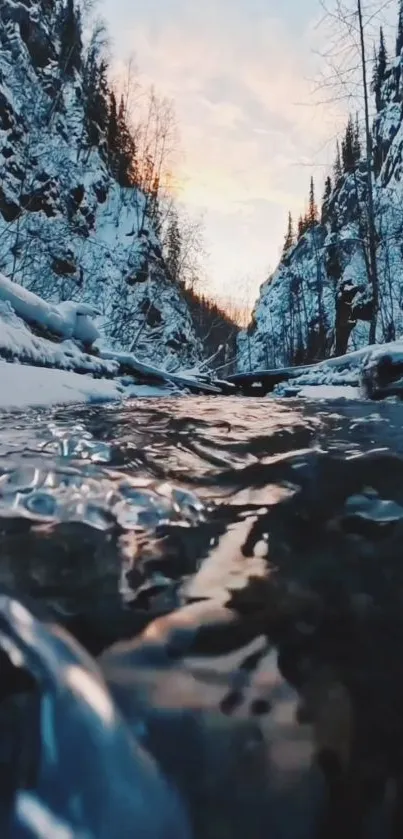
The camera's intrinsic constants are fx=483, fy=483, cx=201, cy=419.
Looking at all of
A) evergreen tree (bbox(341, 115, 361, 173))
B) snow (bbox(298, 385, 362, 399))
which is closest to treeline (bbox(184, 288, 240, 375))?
evergreen tree (bbox(341, 115, 361, 173))

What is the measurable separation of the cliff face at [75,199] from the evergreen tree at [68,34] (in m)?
0.15

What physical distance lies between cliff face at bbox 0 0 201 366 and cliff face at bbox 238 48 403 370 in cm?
988

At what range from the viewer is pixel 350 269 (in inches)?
1480

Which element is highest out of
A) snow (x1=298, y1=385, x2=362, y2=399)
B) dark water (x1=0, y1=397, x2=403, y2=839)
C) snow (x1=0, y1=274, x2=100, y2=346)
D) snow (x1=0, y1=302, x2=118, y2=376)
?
snow (x1=0, y1=274, x2=100, y2=346)

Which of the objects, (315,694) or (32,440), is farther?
(32,440)

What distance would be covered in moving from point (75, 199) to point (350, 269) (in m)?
22.1

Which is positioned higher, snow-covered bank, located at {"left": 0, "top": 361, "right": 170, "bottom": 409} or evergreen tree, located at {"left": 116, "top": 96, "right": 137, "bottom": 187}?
evergreen tree, located at {"left": 116, "top": 96, "right": 137, "bottom": 187}

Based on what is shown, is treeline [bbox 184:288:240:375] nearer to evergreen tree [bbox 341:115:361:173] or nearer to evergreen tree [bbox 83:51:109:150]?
evergreen tree [bbox 83:51:109:150]

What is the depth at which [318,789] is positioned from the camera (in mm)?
499

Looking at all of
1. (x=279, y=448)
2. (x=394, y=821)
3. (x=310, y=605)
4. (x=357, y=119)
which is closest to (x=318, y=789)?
(x=394, y=821)

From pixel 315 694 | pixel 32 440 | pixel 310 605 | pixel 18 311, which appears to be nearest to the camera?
pixel 315 694

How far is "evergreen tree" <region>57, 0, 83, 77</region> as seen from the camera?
25312 millimetres

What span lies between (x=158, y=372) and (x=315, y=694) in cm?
980

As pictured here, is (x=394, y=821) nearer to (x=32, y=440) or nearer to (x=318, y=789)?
(x=318, y=789)
